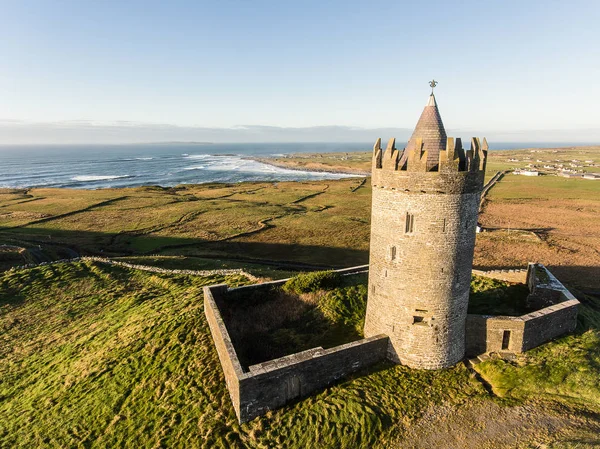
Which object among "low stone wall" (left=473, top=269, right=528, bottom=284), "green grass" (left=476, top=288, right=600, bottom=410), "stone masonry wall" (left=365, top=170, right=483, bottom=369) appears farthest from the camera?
"low stone wall" (left=473, top=269, right=528, bottom=284)

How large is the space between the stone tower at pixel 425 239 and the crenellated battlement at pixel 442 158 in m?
0.04

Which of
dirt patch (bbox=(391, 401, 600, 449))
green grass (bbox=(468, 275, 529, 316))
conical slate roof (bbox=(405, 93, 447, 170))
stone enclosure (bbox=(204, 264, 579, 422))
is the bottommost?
dirt patch (bbox=(391, 401, 600, 449))

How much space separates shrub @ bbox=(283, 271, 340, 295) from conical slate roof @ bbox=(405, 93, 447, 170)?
457 inches

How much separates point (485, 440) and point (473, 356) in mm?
4509

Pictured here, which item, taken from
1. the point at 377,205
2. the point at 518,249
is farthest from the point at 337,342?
the point at 518,249

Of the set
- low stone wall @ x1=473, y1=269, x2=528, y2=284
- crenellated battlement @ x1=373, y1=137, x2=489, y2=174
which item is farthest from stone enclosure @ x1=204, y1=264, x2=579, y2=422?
crenellated battlement @ x1=373, y1=137, x2=489, y2=174

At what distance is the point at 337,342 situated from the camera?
1817 centimetres

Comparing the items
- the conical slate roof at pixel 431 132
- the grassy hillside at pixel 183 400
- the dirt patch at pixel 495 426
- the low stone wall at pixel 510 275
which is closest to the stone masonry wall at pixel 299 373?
the grassy hillside at pixel 183 400

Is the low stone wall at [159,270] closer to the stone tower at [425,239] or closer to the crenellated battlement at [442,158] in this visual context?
the stone tower at [425,239]

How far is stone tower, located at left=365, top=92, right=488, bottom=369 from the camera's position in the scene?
13.4m

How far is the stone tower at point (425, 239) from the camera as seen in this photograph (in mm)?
13414

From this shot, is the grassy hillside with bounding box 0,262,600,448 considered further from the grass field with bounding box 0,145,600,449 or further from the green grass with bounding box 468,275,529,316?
the green grass with bounding box 468,275,529,316

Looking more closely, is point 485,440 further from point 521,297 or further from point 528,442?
point 521,297

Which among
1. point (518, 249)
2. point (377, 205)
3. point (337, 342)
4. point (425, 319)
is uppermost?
point (377, 205)
